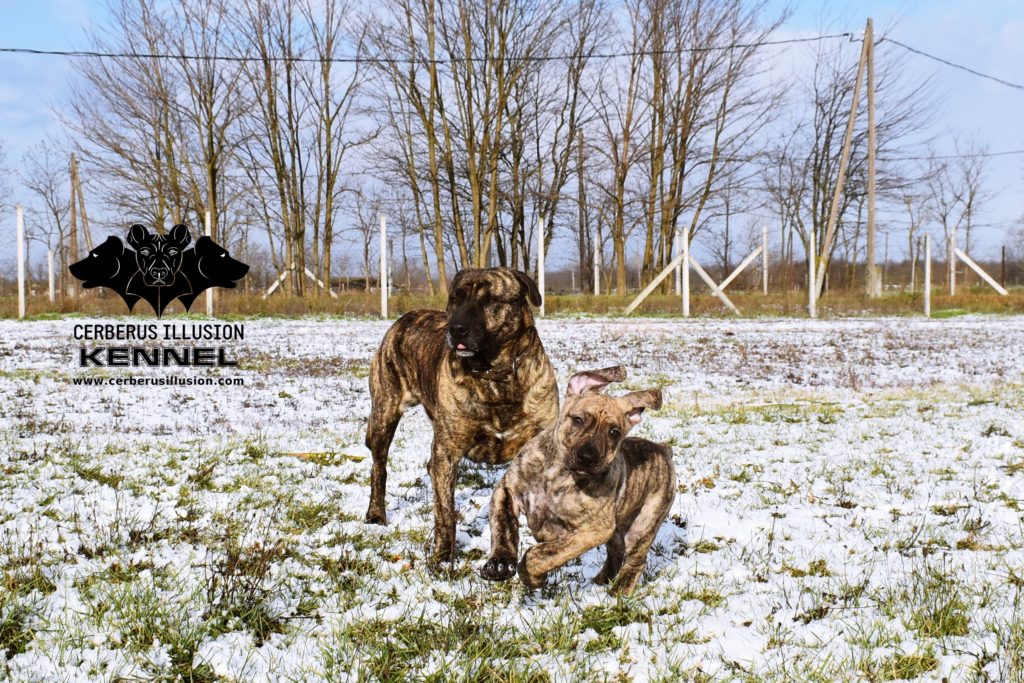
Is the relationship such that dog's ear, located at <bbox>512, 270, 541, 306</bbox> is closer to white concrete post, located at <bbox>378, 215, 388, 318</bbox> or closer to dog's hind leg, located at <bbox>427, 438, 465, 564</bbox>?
dog's hind leg, located at <bbox>427, 438, 465, 564</bbox>

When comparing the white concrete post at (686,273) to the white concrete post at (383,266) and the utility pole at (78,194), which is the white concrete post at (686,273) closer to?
the white concrete post at (383,266)

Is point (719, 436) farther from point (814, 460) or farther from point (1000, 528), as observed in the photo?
point (1000, 528)

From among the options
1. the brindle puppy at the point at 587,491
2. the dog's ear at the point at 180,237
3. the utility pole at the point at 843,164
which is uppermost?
the utility pole at the point at 843,164

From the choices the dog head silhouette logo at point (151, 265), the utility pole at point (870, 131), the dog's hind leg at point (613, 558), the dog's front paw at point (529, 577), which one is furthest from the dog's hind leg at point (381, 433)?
the utility pole at point (870, 131)

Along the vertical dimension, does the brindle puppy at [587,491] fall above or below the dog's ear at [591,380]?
below

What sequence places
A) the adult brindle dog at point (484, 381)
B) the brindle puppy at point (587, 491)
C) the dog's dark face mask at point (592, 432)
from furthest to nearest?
1. the adult brindle dog at point (484, 381)
2. the brindle puppy at point (587, 491)
3. the dog's dark face mask at point (592, 432)

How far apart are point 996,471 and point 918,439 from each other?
1.10 metres

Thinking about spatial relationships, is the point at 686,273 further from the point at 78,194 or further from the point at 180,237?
the point at 78,194

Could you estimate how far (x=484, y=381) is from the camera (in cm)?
332

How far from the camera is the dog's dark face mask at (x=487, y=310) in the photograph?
3051 mm

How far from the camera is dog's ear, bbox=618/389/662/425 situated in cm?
285

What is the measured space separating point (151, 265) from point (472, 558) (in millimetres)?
15800

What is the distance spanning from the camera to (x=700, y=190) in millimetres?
31875

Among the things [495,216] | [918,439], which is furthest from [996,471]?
[495,216]
